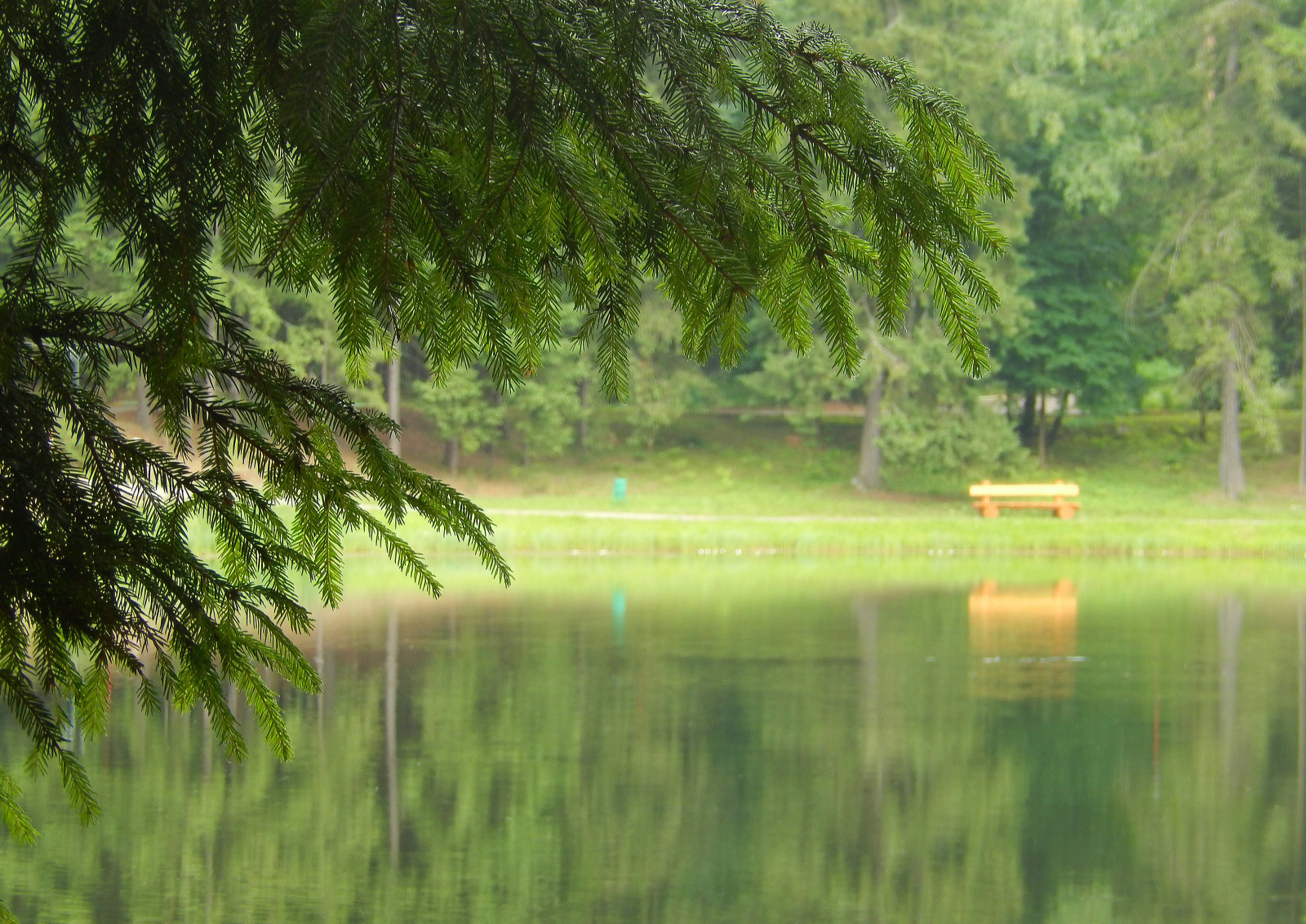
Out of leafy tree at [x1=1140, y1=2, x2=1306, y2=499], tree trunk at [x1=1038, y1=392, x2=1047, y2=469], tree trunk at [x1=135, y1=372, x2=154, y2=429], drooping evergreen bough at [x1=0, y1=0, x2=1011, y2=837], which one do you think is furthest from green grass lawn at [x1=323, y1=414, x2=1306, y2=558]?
drooping evergreen bough at [x1=0, y1=0, x2=1011, y2=837]

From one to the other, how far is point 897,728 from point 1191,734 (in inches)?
86.9

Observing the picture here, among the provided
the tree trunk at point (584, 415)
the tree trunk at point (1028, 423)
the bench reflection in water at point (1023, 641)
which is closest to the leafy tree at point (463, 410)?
the tree trunk at point (584, 415)

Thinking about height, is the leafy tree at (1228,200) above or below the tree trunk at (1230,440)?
above

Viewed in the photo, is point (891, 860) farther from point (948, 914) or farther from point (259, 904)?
point (259, 904)

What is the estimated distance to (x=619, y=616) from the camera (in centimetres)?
1698

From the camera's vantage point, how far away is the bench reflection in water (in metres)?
13.0

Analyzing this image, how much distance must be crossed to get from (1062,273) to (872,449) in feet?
23.9

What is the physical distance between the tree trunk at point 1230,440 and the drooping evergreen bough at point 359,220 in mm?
28264

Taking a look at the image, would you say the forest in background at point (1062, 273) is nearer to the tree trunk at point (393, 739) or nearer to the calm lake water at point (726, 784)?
the tree trunk at point (393, 739)

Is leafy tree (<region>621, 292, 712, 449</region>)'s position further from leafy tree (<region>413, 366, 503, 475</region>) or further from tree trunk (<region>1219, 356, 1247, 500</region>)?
tree trunk (<region>1219, 356, 1247, 500</region>)

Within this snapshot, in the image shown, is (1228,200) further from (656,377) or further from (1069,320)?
(656,377)

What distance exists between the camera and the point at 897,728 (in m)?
11.4

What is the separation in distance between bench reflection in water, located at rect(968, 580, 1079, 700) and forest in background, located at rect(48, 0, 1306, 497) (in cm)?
994

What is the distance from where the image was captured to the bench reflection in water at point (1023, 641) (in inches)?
512
